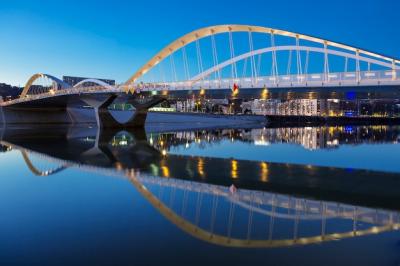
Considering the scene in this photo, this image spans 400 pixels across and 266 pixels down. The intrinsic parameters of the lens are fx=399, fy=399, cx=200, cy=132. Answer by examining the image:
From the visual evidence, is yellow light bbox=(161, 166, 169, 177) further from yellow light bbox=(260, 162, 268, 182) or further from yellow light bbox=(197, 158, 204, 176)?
yellow light bbox=(260, 162, 268, 182)

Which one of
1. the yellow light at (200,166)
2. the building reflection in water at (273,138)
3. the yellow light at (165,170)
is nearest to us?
the yellow light at (165,170)

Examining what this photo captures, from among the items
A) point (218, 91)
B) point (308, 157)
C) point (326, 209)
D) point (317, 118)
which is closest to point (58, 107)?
point (218, 91)

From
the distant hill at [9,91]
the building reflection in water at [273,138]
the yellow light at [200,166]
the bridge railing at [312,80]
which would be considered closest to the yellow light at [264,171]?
the yellow light at [200,166]

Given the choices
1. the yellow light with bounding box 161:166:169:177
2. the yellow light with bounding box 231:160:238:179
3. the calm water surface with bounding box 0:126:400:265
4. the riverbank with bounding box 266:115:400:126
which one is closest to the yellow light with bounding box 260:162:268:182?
the calm water surface with bounding box 0:126:400:265

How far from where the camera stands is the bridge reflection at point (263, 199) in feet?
28.5

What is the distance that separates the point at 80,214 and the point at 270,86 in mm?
23711

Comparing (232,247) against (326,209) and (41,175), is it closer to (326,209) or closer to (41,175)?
(326,209)

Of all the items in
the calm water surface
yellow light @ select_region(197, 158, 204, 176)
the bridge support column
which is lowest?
yellow light @ select_region(197, 158, 204, 176)

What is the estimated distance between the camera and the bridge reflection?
8.67 m

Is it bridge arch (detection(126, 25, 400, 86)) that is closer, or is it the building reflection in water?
bridge arch (detection(126, 25, 400, 86))

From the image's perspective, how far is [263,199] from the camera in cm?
1198

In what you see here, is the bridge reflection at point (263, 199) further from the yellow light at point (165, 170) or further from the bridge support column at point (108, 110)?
the bridge support column at point (108, 110)

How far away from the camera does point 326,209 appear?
35.0ft

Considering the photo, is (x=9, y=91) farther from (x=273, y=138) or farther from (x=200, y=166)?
(x=200, y=166)
